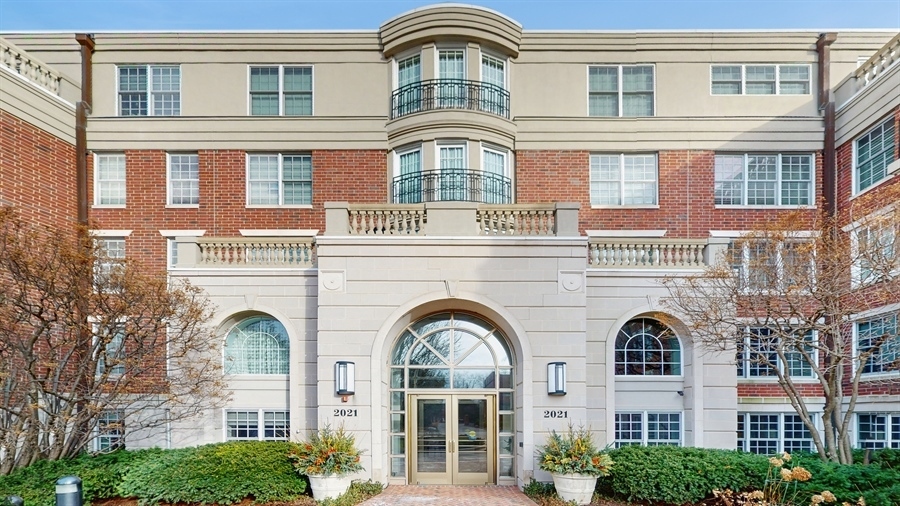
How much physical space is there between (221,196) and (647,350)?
12913 millimetres

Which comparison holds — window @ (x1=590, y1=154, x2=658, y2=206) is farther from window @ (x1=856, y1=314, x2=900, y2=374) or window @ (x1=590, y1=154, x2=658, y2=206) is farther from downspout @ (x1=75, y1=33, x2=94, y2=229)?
downspout @ (x1=75, y1=33, x2=94, y2=229)

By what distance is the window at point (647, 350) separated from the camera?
1437cm

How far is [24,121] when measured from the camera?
15836mm

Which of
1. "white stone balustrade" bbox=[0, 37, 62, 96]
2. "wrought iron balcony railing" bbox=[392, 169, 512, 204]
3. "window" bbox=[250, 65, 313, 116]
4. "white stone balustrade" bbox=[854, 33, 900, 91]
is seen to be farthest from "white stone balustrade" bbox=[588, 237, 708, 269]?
"white stone balustrade" bbox=[0, 37, 62, 96]

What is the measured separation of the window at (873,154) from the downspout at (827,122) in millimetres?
758

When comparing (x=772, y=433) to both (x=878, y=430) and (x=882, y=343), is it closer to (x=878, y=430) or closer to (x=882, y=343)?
(x=878, y=430)

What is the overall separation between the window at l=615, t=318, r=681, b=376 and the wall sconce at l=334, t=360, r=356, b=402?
647cm

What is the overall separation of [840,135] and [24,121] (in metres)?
23.1

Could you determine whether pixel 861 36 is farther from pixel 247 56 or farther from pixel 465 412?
pixel 247 56

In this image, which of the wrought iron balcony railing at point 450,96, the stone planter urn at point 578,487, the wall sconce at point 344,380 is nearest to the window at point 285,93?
the wrought iron balcony railing at point 450,96

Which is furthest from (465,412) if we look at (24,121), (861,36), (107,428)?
(861,36)

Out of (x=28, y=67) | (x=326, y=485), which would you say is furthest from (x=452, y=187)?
(x=28, y=67)

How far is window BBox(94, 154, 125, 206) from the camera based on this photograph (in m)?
17.9

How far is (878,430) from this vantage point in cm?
1600
